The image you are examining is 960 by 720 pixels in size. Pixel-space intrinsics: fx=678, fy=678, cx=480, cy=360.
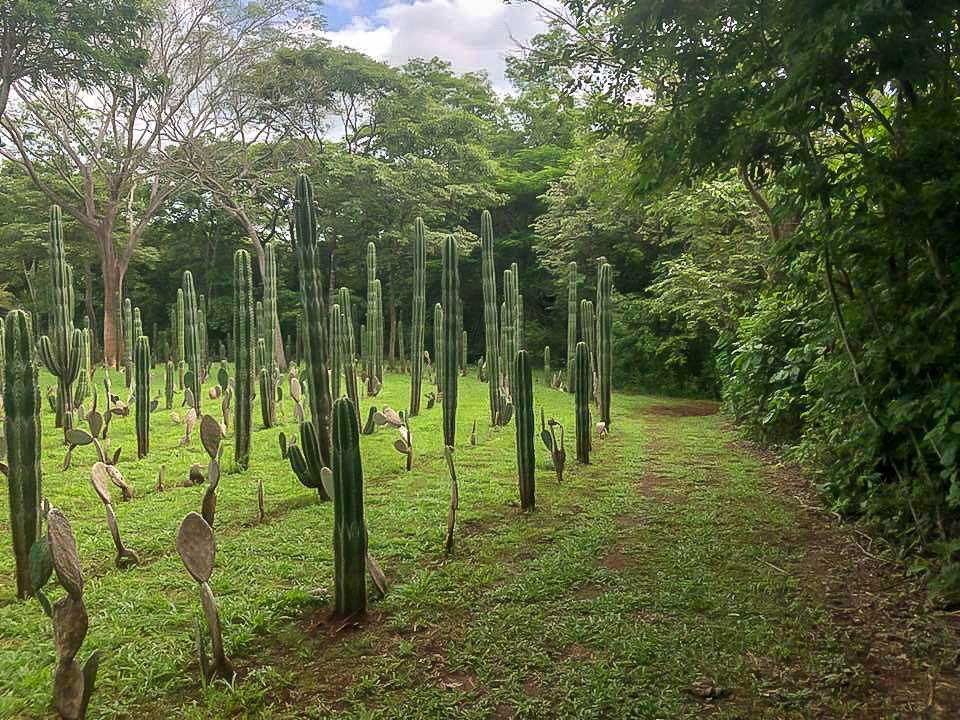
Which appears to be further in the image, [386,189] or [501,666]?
[386,189]

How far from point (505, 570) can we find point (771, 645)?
129 centimetres

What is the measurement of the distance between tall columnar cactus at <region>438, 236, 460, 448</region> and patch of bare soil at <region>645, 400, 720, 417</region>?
529cm

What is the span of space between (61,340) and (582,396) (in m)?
5.12

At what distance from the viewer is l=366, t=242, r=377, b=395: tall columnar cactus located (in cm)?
1063

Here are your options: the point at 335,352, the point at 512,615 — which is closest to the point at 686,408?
the point at 335,352

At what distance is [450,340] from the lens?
21.7 feet

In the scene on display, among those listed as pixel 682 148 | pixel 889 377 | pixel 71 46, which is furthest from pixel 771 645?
pixel 71 46

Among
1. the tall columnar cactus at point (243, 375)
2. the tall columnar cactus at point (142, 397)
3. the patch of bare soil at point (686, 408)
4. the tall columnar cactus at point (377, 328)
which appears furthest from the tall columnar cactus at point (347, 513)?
the patch of bare soil at point (686, 408)

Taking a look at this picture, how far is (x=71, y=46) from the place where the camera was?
11.0 metres

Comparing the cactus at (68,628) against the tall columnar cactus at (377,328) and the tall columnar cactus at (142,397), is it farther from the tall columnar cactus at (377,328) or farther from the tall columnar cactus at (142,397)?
the tall columnar cactus at (377,328)

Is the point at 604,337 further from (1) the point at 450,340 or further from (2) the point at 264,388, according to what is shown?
(2) the point at 264,388

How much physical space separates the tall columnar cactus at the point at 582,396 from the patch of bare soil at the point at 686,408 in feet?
16.5

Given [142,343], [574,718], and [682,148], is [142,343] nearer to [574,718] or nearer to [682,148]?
[682,148]

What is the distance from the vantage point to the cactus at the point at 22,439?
289cm
